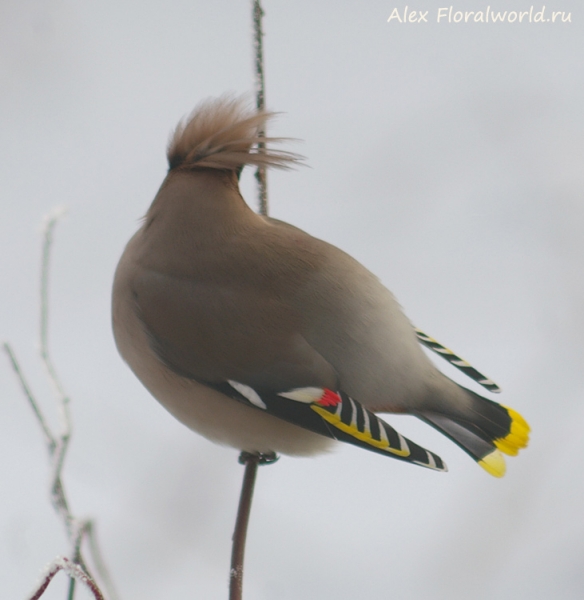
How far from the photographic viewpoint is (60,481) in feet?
2.36

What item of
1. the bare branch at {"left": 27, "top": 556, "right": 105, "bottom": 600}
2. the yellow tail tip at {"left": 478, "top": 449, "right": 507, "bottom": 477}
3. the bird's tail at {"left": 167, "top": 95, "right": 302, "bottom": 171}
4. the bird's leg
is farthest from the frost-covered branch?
the yellow tail tip at {"left": 478, "top": 449, "right": 507, "bottom": 477}

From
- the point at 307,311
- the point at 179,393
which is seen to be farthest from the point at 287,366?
the point at 179,393

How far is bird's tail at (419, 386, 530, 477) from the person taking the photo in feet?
4.37

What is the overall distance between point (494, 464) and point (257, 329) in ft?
1.43

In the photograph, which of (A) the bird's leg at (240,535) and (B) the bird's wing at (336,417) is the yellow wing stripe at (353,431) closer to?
(B) the bird's wing at (336,417)

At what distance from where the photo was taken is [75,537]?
27.6 inches

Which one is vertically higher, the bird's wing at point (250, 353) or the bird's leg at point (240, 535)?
the bird's wing at point (250, 353)

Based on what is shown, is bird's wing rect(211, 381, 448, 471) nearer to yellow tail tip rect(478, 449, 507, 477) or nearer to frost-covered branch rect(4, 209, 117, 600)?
yellow tail tip rect(478, 449, 507, 477)

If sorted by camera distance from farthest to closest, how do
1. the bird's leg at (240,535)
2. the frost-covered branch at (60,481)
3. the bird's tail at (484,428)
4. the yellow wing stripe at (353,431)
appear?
the bird's tail at (484,428) < the yellow wing stripe at (353,431) < the bird's leg at (240,535) < the frost-covered branch at (60,481)

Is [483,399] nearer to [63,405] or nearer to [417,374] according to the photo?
[417,374]

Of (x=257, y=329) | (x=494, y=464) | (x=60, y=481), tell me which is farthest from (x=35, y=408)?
(x=494, y=464)

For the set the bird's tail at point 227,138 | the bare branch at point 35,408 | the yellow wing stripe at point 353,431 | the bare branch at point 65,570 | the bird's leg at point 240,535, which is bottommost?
the bird's leg at point 240,535

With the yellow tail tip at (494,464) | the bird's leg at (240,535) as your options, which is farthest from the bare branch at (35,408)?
the yellow tail tip at (494,464)

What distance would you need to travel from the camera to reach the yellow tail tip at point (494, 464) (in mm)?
1239
